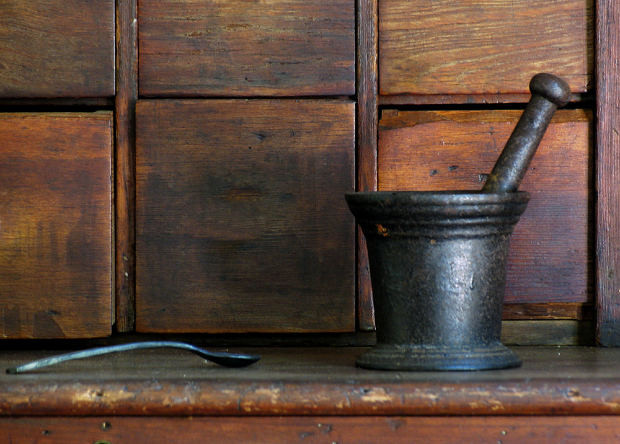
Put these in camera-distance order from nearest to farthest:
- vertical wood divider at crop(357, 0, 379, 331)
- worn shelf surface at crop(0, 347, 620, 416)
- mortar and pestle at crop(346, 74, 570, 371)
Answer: worn shelf surface at crop(0, 347, 620, 416)
mortar and pestle at crop(346, 74, 570, 371)
vertical wood divider at crop(357, 0, 379, 331)

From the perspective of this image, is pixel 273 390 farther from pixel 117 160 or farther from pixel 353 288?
pixel 117 160

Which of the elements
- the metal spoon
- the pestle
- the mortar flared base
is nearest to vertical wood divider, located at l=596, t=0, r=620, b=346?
the pestle

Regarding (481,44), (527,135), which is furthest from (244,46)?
(527,135)

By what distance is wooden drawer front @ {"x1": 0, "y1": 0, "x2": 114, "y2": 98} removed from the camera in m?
1.29

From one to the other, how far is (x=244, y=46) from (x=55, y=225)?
40 centimetres

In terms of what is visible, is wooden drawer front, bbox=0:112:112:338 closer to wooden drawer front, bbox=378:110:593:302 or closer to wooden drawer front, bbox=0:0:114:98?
wooden drawer front, bbox=0:0:114:98

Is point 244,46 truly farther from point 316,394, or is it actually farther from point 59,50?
point 316,394

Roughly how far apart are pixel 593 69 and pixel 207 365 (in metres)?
0.74

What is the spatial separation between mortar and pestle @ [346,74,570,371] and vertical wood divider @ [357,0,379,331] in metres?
0.24

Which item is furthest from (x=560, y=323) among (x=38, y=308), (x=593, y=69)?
(x=38, y=308)

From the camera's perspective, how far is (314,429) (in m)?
0.90

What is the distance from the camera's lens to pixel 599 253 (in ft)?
4.19

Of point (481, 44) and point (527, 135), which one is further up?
point (481, 44)

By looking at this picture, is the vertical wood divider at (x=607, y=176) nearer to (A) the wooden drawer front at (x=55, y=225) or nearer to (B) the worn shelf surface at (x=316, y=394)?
(B) the worn shelf surface at (x=316, y=394)
